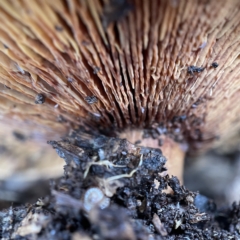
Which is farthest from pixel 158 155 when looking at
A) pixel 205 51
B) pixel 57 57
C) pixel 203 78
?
pixel 57 57

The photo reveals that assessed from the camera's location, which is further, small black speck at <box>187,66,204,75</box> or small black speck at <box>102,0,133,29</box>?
small black speck at <box>187,66,204,75</box>

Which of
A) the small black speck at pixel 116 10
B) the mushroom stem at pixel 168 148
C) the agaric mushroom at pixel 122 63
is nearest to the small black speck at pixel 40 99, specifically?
the agaric mushroom at pixel 122 63

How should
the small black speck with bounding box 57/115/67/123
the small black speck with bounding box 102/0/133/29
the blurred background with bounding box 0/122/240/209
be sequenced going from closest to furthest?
the small black speck with bounding box 102/0/133/29
the small black speck with bounding box 57/115/67/123
the blurred background with bounding box 0/122/240/209

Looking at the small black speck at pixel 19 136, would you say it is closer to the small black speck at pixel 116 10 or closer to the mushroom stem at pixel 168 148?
the mushroom stem at pixel 168 148

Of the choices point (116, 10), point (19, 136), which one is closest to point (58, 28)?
point (116, 10)

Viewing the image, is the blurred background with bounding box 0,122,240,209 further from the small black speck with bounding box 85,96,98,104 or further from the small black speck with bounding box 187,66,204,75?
the small black speck with bounding box 187,66,204,75

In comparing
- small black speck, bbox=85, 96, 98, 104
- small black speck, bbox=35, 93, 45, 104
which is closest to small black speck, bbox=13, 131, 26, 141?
small black speck, bbox=35, 93, 45, 104
